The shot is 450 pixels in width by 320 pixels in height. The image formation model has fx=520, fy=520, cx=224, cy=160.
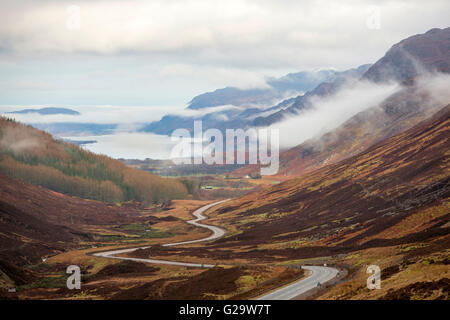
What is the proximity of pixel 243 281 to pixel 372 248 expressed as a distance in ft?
155

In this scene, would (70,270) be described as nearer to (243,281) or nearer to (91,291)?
(91,291)

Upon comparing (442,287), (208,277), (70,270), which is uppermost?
(442,287)

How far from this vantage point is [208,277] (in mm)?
93375

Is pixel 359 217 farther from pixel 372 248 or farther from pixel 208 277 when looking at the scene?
pixel 208 277

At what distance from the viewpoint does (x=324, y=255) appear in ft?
430

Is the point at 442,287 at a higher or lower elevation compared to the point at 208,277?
higher

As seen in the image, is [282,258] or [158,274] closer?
[158,274]

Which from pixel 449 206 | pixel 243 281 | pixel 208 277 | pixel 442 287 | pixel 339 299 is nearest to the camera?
pixel 442 287

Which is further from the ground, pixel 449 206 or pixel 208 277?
pixel 449 206

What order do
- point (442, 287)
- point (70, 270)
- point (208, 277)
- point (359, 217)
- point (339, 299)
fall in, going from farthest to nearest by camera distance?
point (359, 217) < point (70, 270) < point (208, 277) < point (339, 299) < point (442, 287)

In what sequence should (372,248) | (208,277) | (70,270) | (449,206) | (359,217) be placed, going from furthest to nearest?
(359,217) < (70,270) < (449,206) < (372,248) < (208,277)

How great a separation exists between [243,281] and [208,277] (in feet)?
34.2
